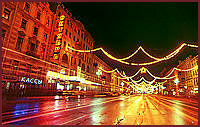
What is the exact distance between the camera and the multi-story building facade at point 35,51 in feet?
57.8

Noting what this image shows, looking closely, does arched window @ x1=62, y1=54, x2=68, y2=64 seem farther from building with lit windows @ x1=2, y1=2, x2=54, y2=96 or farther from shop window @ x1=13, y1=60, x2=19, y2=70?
shop window @ x1=13, y1=60, x2=19, y2=70

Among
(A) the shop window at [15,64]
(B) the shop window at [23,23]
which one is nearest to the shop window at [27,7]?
(B) the shop window at [23,23]

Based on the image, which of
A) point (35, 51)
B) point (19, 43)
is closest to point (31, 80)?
point (35, 51)

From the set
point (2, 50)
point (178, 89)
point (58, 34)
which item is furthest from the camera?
point (178, 89)

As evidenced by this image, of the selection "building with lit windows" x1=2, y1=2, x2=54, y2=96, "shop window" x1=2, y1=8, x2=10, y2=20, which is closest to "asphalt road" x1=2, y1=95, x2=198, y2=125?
"building with lit windows" x1=2, y1=2, x2=54, y2=96

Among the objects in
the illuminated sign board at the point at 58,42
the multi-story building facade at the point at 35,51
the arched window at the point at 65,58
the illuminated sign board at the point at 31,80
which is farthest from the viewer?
the arched window at the point at 65,58

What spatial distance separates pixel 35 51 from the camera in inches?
899

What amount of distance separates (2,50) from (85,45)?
3060cm

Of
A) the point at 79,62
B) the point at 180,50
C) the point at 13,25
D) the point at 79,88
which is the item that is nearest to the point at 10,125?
the point at 180,50

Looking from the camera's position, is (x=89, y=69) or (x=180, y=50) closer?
(x=180, y=50)

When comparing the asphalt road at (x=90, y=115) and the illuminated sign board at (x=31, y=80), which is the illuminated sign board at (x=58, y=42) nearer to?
the illuminated sign board at (x=31, y=80)

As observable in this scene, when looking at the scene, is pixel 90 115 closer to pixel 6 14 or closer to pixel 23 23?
pixel 6 14

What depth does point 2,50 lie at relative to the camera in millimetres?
16219

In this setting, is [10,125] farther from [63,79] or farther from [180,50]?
[63,79]
